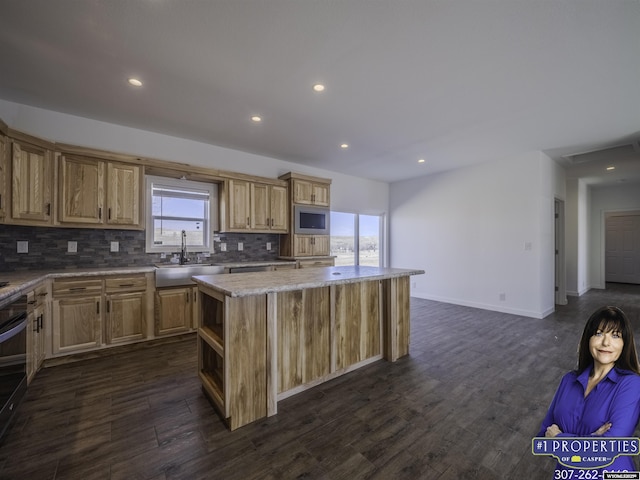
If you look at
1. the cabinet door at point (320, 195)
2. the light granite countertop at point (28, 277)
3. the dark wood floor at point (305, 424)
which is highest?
the cabinet door at point (320, 195)

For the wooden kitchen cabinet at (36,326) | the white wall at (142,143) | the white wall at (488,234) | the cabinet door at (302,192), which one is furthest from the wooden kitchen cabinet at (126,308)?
the white wall at (488,234)

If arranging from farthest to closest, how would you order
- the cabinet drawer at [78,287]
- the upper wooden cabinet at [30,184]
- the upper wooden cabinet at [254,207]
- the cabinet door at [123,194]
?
the upper wooden cabinet at [254,207] → the cabinet door at [123,194] → the cabinet drawer at [78,287] → the upper wooden cabinet at [30,184]

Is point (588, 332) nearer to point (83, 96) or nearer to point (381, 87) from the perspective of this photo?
point (381, 87)

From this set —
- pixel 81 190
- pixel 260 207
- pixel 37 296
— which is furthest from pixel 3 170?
pixel 260 207

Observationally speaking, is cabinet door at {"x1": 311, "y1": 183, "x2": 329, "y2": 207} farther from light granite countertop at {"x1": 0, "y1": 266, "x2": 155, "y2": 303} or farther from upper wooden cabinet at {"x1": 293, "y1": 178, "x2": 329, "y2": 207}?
light granite countertop at {"x1": 0, "y1": 266, "x2": 155, "y2": 303}

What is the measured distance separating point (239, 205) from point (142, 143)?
1491 mm

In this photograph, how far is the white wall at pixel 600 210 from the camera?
7152 mm

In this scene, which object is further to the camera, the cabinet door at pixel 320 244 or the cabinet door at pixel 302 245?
the cabinet door at pixel 320 244

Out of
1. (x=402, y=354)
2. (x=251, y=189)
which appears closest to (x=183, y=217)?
(x=251, y=189)

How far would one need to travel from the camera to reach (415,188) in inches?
251

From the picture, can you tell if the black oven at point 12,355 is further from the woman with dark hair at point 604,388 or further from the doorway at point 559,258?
the doorway at point 559,258

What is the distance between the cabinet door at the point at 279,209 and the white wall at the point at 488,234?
313cm

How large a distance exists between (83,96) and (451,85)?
3.66 m

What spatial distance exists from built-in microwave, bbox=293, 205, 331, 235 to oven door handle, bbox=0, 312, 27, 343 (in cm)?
334
